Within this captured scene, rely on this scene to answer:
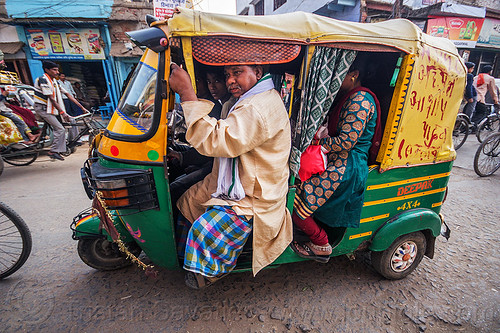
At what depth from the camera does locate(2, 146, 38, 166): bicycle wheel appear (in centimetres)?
548

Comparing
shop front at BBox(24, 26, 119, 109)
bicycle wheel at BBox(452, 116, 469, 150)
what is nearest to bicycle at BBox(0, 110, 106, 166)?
shop front at BBox(24, 26, 119, 109)

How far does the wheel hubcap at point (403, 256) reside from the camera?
2.37m

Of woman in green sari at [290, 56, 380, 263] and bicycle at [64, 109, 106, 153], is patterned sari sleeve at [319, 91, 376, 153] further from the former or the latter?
bicycle at [64, 109, 106, 153]

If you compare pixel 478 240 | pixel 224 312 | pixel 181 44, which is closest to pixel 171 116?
pixel 181 44

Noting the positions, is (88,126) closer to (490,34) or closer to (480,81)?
(480,81)

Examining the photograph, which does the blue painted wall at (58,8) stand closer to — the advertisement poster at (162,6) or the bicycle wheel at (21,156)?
the advertisement poster at (162,6)

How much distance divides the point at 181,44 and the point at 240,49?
0.34m

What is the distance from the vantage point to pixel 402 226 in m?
2.21

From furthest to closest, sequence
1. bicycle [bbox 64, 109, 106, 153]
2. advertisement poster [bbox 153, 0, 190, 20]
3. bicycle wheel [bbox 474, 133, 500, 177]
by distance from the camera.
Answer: advertisement poster [bbox 153, 0, 190, 20]
bicycle [bbox 64, 109, 106, 153]
bicycle wheel [bbox 474, 133, 500, 177]

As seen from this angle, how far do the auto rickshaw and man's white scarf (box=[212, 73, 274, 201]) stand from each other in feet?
0.55

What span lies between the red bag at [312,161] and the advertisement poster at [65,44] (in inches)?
457

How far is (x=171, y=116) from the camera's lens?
66.2 inches

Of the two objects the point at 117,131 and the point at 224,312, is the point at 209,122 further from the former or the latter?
the point at 224,312

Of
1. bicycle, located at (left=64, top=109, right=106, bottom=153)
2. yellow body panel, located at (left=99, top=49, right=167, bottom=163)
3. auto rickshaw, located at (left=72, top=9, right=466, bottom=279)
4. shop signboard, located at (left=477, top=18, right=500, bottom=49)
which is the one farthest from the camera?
shop signboard, located at (left=477, top=18, right=500, bottom=49)
